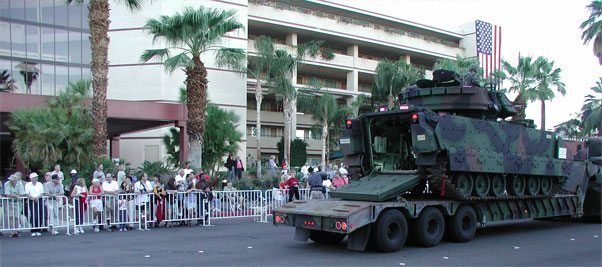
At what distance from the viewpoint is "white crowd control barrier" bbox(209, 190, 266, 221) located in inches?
656

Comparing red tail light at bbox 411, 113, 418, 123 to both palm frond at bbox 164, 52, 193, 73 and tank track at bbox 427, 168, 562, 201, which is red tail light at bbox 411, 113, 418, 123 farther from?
palm frond at bbox 164, 52, 193, 73

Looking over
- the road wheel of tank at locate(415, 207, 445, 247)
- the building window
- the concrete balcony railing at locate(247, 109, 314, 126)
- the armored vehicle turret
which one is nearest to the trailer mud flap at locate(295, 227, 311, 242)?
the armored vehicle turret

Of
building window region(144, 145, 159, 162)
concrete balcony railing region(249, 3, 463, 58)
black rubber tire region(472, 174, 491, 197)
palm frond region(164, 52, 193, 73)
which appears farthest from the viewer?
concrete balcony railing region(249, 3, 463, 58)

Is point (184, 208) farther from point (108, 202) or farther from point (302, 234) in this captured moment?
point (302, 234)

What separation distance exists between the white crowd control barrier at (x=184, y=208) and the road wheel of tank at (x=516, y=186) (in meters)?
7.97

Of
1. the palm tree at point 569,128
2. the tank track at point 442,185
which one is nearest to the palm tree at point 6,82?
the tank track at point 442,185

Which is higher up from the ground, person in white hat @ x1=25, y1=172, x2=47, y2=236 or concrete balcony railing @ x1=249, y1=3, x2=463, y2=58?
concrete balcony railing @ x1=249, y1=3, x2=463, y2=58

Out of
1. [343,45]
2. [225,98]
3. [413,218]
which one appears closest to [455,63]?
[343,45]

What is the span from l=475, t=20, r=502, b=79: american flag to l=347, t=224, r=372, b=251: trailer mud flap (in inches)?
1651

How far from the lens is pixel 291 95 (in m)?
34.9

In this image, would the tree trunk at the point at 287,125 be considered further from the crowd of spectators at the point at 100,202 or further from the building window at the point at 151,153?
the crowd of spectators at the point at 100,202

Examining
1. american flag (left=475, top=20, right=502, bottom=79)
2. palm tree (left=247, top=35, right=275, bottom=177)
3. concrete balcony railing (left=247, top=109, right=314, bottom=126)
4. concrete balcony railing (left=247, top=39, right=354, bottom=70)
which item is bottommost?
concrete balcony railing (left=247, top=109, right=314, bottom=126)

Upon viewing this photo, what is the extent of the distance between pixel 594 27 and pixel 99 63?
29.2m

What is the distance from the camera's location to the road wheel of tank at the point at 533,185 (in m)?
13.2
